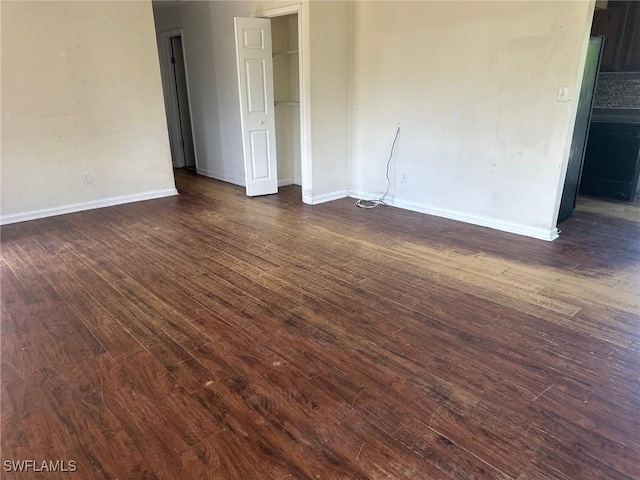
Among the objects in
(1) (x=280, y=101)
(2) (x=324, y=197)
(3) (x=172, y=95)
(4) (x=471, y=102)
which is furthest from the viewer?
(3) (x=172, y=95)

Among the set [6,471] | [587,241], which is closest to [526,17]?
[587,241]

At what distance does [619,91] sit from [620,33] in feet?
2.10

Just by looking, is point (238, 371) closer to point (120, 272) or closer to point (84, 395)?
point (84, 395)

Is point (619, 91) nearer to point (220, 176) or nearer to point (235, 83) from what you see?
point (235, 83)

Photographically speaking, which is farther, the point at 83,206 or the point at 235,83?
the point at 235,83

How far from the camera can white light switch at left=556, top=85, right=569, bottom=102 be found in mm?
3482

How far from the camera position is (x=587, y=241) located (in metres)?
3.82

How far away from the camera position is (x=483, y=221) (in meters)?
4.27

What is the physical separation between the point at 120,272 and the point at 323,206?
8.07ft

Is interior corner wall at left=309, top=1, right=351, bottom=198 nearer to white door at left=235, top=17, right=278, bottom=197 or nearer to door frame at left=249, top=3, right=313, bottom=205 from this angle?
door frame at left=249, top=3, right=313, bottom=205

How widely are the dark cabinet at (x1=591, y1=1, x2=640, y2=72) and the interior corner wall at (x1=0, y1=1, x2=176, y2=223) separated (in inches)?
203

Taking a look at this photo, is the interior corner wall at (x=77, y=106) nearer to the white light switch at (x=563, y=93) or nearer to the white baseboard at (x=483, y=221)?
the white baseboard at (x=483, y=221)

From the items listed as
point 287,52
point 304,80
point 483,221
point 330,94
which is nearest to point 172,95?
point 287,52

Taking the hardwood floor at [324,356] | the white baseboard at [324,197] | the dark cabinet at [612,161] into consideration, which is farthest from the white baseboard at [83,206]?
the dark cabinet at [612,161]
